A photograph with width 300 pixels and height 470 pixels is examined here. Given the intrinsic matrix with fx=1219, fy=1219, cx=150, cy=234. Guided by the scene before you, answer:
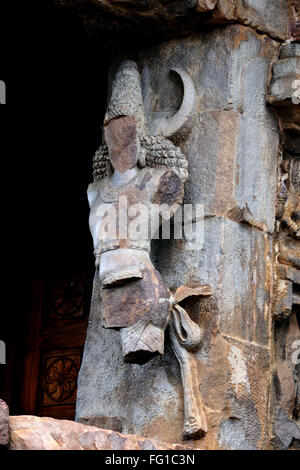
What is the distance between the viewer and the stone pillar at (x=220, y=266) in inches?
215

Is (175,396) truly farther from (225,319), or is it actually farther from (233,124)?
(233,124)

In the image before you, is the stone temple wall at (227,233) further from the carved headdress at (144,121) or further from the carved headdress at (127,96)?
the carved headdress at (127,96)

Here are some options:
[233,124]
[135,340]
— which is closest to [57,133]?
[233,124]

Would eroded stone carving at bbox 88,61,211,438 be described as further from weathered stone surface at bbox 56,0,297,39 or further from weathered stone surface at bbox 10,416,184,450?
weathered stone surface at bbox 10,416,184,450

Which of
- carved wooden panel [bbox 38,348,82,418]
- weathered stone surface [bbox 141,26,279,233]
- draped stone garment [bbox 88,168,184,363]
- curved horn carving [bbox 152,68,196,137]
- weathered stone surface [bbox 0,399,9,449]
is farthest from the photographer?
carved wooden panel [bbox 38,348,82,418]

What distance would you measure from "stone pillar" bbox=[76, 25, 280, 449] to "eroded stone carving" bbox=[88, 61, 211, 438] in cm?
8

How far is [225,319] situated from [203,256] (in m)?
0.32

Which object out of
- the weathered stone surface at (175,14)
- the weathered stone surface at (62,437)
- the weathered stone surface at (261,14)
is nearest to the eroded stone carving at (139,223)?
the weathered stone surface at (175,14)

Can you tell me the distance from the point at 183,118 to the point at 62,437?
6.07 feet

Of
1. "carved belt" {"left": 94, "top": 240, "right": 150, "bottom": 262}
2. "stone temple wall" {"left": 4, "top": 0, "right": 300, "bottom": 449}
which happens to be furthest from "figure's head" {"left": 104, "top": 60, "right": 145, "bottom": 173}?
"carved belt" {"left": 94, "top": 240, "right": 150, "bottom": 262}

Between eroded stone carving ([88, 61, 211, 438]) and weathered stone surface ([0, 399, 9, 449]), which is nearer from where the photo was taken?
weathered stone surface ([0, 399, 9, 449])

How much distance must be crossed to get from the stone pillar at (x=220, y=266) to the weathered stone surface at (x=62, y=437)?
64 cm

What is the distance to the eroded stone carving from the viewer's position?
534cm

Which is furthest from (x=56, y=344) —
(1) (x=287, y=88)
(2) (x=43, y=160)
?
(1) (x=287, y=88)
